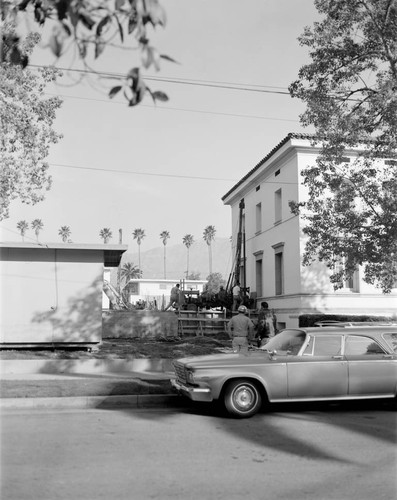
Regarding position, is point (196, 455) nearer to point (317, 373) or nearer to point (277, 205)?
point (317, 373)

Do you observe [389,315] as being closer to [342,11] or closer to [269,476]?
[342,11]

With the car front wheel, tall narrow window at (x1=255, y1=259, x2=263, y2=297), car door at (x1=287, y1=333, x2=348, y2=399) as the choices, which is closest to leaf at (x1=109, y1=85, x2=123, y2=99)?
the car front wheel

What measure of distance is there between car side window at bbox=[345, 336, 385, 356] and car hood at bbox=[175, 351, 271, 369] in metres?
1.39

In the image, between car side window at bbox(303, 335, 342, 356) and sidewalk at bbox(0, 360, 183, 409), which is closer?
car side window at bbox(303, 335, 342, 356)

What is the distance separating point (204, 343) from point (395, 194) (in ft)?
27.4

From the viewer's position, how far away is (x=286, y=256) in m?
25.1

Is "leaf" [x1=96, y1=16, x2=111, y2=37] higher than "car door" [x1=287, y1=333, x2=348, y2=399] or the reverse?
higher

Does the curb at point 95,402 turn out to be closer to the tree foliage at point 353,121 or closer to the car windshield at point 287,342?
the car windshield at point 287,342

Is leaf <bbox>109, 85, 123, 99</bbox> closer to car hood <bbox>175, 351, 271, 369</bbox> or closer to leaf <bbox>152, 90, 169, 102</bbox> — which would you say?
leaf <bbox>152, 90, 169, 102</bbox>

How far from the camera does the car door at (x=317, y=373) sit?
836 cm

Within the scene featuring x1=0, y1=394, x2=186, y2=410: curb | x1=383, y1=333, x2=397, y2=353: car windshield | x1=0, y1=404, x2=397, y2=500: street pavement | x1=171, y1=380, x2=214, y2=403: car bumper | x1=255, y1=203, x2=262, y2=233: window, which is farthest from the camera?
x1=255, y1=203, x2=262, y2=233: window

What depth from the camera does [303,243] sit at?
2356cm

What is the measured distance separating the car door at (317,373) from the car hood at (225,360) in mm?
503

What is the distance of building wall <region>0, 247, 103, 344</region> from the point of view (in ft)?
47.6
